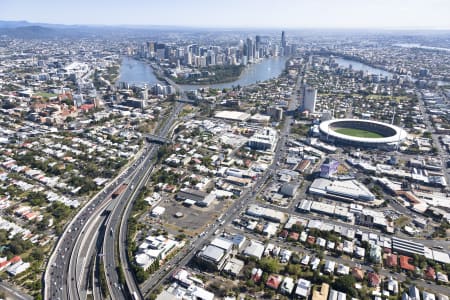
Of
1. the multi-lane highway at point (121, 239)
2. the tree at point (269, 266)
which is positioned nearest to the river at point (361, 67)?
the multi-lane highway at point (121, 239)

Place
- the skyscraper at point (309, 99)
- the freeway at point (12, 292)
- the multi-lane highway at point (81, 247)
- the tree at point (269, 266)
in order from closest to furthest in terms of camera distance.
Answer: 1. the freeway at point (12, 292)
2. the multi-lane highway at point (81, 247)
3. the tree at point (269, 266)
4. the skyscraper at point (309, 99)

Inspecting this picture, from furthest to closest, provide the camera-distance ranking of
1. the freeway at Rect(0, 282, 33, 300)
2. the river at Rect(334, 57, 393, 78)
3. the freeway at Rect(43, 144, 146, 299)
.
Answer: the river at Rect(334, 57, 393, 78)
the freeway at Rect(43, 144, 146, 299)
the freeway at Rect(0, 282, 33, 300)

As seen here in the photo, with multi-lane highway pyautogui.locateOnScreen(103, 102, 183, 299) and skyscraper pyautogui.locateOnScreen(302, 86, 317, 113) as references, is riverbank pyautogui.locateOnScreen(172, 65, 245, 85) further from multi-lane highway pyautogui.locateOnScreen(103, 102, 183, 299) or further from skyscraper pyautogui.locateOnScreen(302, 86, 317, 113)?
multi-lane highway pyautogui.locateOnScreen(103, 102, 183, 299)

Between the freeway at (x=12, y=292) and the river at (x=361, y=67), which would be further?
the river at (x=361, y=67)

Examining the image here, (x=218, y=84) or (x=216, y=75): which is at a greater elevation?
(x=216, y=75)

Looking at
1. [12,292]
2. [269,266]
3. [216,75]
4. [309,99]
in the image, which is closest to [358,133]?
[309,99]

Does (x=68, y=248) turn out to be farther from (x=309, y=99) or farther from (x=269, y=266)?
(x=309, y=99)

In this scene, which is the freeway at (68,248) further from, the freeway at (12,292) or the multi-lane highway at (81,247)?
the freeway at (12,292)

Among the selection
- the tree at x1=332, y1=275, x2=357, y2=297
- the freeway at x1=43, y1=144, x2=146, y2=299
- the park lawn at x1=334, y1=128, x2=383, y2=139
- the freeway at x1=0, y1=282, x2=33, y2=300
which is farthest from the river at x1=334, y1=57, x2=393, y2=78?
the freeway at x1=0, y1=282, x2=33, y2=300
